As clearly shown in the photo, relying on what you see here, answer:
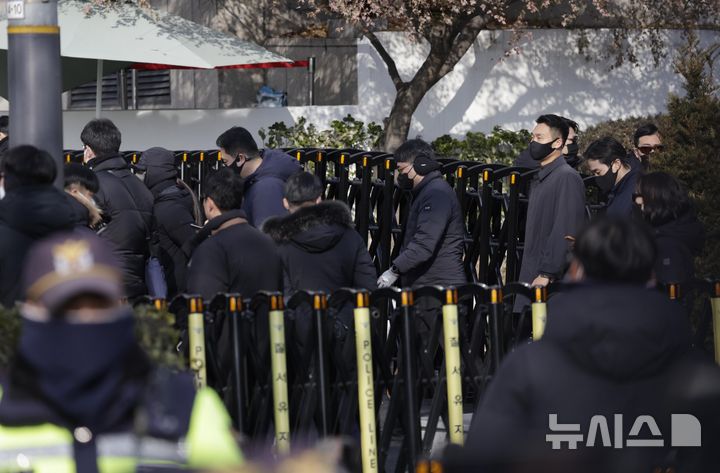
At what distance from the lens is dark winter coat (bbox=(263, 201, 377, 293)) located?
285 inches

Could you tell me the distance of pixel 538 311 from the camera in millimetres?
6559

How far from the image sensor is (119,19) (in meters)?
13.7

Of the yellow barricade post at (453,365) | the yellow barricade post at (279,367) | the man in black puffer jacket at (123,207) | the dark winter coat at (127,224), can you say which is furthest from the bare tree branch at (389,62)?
the yellow barricade post at (279,367)

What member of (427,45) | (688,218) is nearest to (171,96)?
(427,45)

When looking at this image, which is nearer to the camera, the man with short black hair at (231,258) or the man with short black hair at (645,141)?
the man with short black hair at (231,258)

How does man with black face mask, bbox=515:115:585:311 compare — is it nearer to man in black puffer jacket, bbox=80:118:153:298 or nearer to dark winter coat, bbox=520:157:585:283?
dark winter coat, bbox=520:157:585:283

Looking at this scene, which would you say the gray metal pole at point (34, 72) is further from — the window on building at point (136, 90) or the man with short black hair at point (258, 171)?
the window on building at point (136, 90)

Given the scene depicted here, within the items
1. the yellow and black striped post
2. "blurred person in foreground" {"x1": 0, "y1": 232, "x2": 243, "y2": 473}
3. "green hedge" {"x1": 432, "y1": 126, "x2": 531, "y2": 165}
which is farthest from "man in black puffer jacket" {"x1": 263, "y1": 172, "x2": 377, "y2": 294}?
"green hedge" {"x1": 432, "y1": 126, "x2": 531, "y2": 165}

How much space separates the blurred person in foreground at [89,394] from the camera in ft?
9.66

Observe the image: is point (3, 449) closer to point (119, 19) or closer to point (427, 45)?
point (119, 19)

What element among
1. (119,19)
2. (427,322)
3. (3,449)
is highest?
(119,19)

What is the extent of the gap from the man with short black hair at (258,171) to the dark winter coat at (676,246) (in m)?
2.40

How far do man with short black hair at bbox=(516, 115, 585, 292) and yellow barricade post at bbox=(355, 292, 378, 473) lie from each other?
6.96 feet

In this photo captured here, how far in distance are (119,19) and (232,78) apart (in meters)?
7.28
